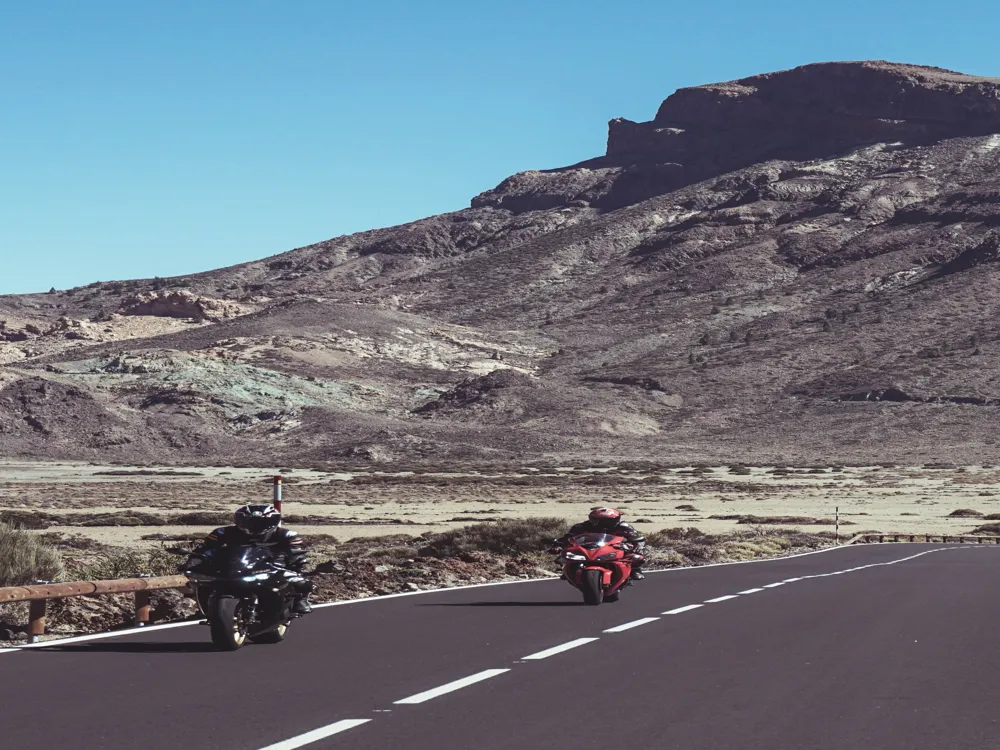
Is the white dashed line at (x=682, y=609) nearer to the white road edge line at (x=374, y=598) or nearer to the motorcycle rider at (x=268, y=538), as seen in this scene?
the white road edge line at (x=374, y=598)

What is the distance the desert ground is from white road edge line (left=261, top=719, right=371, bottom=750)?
2601 cm

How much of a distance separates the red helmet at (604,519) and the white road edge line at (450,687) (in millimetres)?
7399

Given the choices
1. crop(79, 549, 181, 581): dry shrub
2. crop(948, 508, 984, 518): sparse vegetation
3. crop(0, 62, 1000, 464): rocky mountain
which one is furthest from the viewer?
crop(0, 62, 1000, 464): rocky mountain

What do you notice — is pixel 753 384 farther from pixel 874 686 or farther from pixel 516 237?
pixel 874 686

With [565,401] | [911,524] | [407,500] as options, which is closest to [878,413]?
[565,401]

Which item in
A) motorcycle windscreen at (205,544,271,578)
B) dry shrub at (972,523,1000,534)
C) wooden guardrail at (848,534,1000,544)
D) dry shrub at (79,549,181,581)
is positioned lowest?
dry shrub at (972,523,1000,534)

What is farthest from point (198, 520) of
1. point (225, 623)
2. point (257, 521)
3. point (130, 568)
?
point (225, 623)

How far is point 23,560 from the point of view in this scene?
17.6m

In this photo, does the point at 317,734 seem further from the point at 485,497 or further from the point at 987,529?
the point at 485,497

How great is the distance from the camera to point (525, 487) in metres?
76.4

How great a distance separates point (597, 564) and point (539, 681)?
7.08m

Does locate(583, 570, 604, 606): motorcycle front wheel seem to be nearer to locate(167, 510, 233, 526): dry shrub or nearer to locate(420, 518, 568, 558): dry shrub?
locate(420, 518, 568, 558): dry shrub

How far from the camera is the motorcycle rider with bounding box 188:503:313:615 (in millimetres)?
13242

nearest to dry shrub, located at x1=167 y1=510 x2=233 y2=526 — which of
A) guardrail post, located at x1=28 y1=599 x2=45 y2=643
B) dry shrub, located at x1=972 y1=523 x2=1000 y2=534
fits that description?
dry shrub, located at x1=972 y1=523 x2=1000 y2=534
